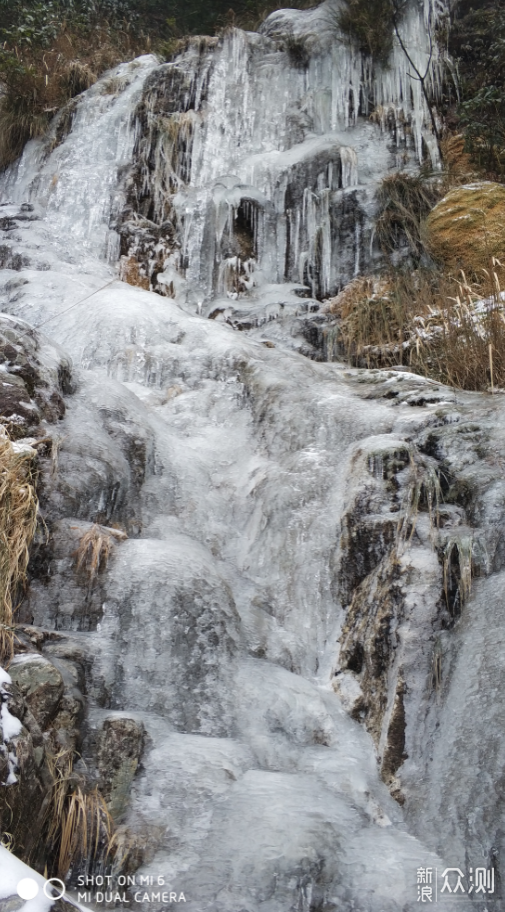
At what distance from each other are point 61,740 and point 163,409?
3067 millimetres

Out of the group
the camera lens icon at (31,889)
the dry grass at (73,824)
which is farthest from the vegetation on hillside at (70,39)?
the camera lens icon at (31,889)

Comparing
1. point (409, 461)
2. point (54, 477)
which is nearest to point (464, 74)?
point (409, 461)

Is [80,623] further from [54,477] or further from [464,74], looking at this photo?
[464,74]

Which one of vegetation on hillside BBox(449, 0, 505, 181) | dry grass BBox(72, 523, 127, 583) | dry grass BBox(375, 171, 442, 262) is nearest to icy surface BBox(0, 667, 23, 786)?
dry grass BBox(72, 523, 127, 583)

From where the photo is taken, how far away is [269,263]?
8.27 m

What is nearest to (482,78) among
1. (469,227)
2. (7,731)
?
(469,227)

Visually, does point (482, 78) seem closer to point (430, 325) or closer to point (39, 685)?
point (430, 325)

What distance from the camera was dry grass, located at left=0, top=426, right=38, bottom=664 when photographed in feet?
9.66

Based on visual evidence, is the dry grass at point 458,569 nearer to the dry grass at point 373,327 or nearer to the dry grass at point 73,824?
the dry grass at point 73,824

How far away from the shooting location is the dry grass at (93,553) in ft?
11.0

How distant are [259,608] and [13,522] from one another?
1.26m

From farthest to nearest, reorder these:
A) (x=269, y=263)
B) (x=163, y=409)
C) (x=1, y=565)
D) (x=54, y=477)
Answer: (x=269, y=263)
(x=163, y=409)
(x=54, y=477)
(x=1, y=565)

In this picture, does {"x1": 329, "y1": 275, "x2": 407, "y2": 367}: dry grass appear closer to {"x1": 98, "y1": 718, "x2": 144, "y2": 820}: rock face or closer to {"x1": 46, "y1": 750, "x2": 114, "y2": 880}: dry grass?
{"x1": 98, "y1": 718, "x2": 144, "y2": 820}: rock face

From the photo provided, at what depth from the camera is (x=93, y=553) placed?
11.1 feet
